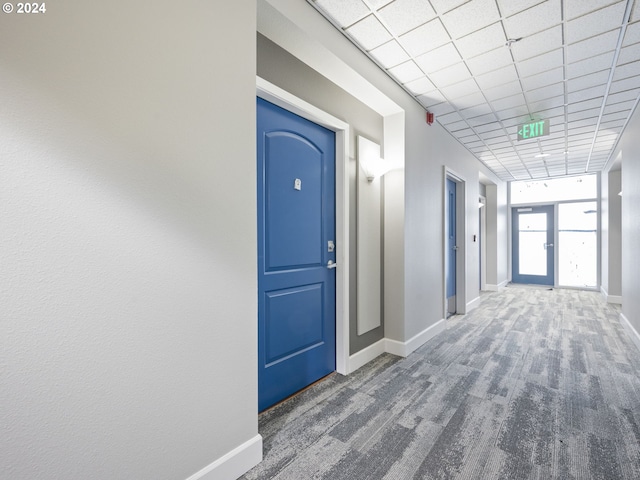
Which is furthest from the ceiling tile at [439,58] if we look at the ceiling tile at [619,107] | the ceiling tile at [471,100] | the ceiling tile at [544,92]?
the ceiling tile at [619,107]

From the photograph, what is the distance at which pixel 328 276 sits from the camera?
2.59m

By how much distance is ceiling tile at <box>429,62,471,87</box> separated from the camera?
2652 mm

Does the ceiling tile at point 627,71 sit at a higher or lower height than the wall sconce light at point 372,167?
Answer: higher

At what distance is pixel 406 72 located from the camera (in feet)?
8.94

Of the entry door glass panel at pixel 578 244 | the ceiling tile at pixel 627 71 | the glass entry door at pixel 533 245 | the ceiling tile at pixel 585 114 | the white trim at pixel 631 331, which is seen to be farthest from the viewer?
the glass entry door at pixel 533 245

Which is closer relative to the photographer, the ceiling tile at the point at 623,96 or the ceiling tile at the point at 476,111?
the ceiling tile at the point at 623,96

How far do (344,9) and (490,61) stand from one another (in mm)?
1408

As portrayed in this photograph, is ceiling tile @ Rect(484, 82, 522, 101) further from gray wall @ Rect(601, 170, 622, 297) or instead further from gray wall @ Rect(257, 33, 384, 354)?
gray wall @ Rect(601, 170, 622, 297)

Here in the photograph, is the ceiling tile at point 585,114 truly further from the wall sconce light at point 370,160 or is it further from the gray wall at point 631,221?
the wall sconce light at point 370,160

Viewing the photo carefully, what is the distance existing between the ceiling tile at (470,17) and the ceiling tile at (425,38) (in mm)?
55

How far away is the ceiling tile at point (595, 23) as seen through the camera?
196 centimetres

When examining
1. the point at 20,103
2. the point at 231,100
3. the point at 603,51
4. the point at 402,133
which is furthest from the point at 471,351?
the point at 20,103

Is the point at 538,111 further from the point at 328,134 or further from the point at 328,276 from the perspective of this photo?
the point at 328,276

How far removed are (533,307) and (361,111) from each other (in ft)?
15.8
